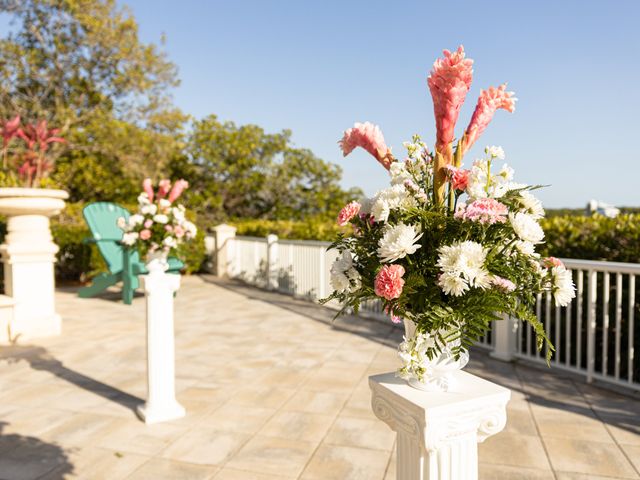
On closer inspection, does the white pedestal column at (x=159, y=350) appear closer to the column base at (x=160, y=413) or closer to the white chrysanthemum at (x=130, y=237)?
the column base at (x=160, y=413)

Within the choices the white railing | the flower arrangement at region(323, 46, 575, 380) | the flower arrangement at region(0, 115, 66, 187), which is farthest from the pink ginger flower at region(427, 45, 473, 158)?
the flower arrangement at region(0, 115, 66, 187)

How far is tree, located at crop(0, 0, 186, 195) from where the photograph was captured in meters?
12.6

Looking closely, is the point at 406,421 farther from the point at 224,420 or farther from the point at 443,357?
the point at 224,420

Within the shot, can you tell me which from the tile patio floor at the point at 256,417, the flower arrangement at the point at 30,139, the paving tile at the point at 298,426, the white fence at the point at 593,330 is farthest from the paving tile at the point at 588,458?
the flower arrangement at the point at 30,139

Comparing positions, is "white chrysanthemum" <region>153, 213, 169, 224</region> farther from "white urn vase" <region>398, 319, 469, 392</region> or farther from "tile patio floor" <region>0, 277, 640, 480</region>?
"white urn vase" <region>398, 319, 469, 392</region>

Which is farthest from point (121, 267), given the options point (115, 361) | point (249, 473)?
point (249, 473)

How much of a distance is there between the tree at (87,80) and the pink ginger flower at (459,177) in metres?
12.7

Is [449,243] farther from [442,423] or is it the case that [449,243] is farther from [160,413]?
[160,413]

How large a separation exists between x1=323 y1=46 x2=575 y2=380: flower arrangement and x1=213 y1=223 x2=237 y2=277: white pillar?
10.3m

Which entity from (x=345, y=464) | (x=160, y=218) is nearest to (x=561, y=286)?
(x=345, y=464)

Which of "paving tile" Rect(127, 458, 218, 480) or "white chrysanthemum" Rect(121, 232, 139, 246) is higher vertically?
"white chrysanthemum" Rect(121, 232, 139, 246)

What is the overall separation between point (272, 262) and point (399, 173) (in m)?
8.11

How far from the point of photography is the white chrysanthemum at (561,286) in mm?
1393

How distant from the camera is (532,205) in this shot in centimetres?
141
